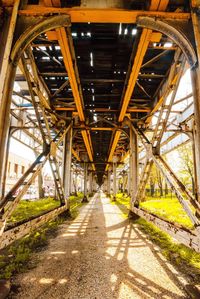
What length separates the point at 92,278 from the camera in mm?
2734

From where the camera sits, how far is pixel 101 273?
290 centimetres

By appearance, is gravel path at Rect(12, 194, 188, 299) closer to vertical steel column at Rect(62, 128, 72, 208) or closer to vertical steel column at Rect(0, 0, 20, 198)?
vertical steel column at Rect(0, 0, 20, 198)

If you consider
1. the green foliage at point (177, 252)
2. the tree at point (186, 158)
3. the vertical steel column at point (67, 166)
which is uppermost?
the tree at point (186, 158)

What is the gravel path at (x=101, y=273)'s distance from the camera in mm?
2373

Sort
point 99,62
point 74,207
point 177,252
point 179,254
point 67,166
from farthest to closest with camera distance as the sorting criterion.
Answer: point 74,207 → point 67,166 → point 99,62 → point 177,252 → point 179,254

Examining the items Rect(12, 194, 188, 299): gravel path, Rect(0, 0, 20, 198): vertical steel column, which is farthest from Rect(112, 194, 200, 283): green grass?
Rect(0, 0, 20, 198): vertical steel column

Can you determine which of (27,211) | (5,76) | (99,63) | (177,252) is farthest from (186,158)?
(5,76)

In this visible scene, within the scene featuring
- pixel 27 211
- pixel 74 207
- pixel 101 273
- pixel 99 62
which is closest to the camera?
pixel 101 273

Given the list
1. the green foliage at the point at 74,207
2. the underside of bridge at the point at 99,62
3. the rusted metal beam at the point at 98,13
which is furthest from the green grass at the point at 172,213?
the rusted metal beam at the point at 98,13

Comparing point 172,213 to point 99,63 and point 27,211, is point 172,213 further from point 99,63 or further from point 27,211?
point 99,63

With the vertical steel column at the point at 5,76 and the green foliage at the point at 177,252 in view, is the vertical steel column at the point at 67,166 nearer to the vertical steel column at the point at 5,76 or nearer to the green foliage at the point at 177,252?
the green foliage at the point at 177,252

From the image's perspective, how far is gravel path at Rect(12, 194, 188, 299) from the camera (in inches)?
93.4

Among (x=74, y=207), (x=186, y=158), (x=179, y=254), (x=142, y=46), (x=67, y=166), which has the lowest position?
(x=74, y=207)

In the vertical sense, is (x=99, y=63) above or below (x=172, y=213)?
above
